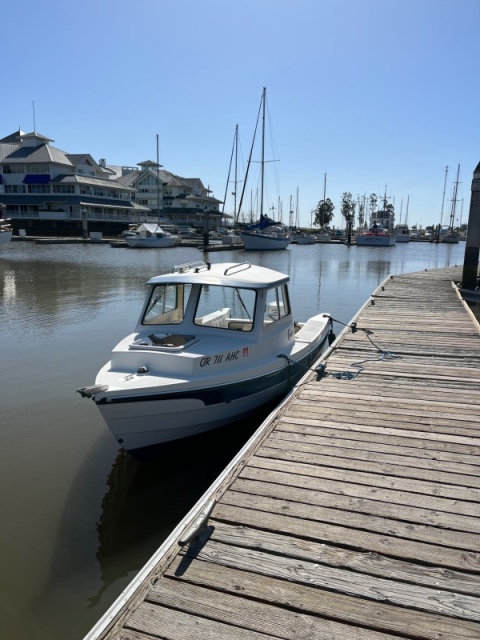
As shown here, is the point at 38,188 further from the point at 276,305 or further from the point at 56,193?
the point at 276,305

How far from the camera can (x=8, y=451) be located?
7285 millimetres

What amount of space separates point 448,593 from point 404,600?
1.03 ft

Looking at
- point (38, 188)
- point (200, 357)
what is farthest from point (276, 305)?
point (38, 188)

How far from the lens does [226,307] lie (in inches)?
338

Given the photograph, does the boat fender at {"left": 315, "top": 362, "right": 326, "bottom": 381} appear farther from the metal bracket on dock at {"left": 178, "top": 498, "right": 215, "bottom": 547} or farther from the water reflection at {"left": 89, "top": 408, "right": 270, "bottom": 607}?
the metal bracket on dock at {"left": 178, "top": 498, "right": 215, "bottom": 547}

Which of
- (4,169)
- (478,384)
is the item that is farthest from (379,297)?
(4,169)

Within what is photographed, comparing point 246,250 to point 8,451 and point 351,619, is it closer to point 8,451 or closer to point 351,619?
point 8,451

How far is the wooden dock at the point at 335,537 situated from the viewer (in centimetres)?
288

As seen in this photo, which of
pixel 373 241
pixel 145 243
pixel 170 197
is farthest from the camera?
pixel 170 197

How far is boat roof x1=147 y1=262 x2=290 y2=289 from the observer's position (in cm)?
777

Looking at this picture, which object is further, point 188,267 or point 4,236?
point 4,236

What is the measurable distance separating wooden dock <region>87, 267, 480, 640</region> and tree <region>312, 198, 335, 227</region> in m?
114

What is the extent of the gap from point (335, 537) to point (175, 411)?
3.04 m

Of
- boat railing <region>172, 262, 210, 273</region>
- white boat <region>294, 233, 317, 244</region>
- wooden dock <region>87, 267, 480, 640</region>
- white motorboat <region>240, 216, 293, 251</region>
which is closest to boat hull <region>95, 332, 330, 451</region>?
wooden dock <region>87, 267, 480, 640</region>
